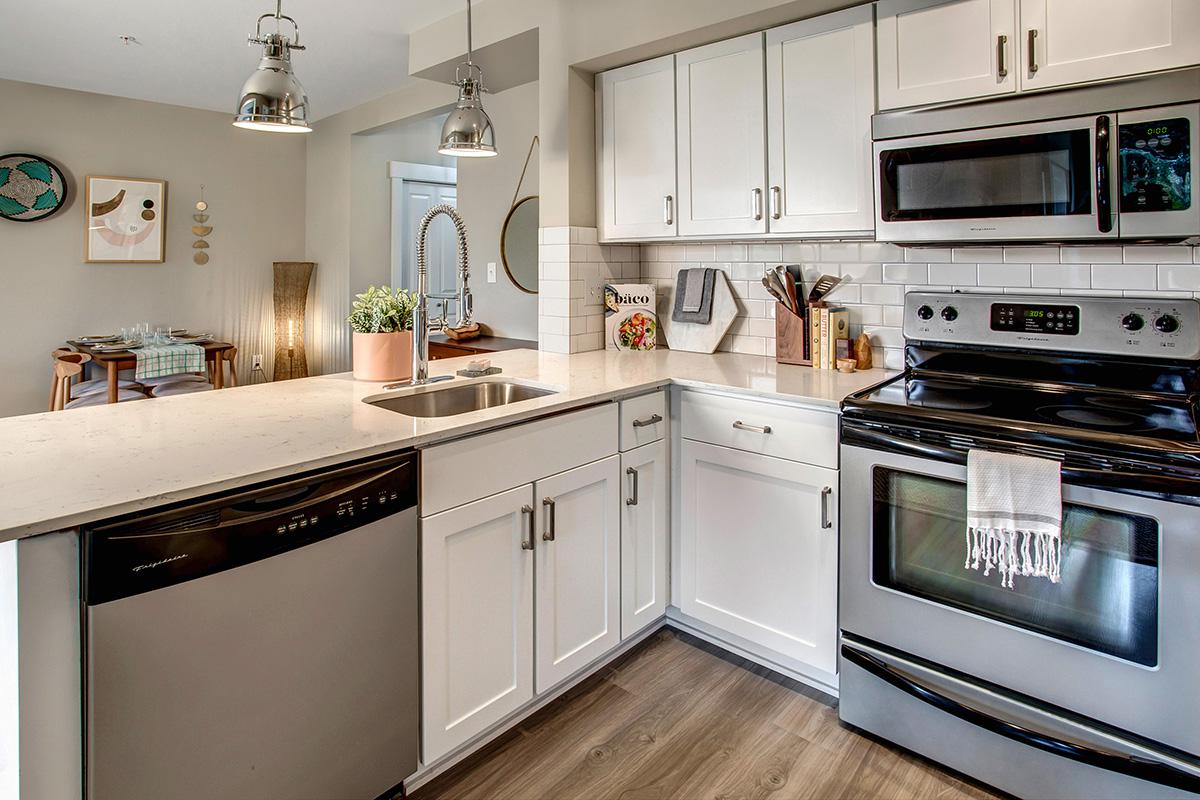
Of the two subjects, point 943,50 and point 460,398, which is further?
point 460,398

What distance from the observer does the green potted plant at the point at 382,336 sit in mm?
2193

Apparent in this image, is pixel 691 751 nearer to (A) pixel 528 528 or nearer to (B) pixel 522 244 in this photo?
(A) pixel 528 528

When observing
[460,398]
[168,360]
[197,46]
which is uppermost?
[197,46]

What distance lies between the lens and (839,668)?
1988mm

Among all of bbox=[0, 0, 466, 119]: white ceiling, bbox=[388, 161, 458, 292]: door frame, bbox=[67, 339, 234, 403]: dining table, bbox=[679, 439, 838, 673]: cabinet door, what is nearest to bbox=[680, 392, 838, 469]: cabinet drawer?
bbox=[679, 439, 838, 673]: cabinet door

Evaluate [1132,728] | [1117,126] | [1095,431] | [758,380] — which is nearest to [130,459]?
[758,380]

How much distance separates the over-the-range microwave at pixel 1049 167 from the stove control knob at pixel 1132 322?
0.22 metres

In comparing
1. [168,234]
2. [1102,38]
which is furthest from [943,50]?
[168,234]

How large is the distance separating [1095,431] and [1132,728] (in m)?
0.62

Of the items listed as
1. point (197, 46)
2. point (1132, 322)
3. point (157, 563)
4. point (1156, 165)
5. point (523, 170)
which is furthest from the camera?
point (523, 170)

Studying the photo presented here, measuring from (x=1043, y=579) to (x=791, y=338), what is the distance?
3.94 ft

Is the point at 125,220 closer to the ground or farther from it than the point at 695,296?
farther from it

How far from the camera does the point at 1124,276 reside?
200cm

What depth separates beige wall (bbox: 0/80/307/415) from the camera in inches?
191
